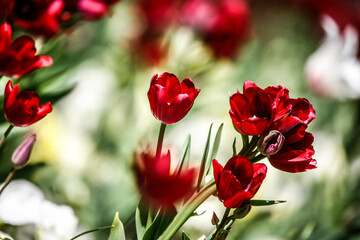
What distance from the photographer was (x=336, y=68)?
0.60 meters

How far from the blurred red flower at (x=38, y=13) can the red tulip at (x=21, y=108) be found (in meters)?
0.07

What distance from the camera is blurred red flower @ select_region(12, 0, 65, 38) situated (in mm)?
285

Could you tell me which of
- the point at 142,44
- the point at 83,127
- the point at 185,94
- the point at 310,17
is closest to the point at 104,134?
the point at 83,127

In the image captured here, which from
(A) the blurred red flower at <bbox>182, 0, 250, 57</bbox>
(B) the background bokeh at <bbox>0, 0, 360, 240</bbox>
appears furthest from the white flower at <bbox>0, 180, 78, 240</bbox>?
(A) the blurred red flower at <bbox>182, 0, 250, 57</bbox>

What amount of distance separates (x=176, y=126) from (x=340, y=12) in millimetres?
480

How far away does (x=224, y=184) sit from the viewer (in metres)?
0.20

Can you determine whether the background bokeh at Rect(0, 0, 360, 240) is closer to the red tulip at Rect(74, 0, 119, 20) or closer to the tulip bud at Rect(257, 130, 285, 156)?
the red tulip at Rect(74, 0, 119, 20)

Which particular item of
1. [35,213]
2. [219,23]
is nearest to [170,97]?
[35,213]

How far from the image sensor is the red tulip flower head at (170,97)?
214 mm

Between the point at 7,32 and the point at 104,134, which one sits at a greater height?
the point at 7,32

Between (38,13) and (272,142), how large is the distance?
168 mm

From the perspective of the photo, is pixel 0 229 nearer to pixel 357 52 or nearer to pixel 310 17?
pixel 357 52

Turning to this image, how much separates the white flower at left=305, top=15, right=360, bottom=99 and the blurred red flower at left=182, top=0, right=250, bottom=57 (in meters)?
0.11

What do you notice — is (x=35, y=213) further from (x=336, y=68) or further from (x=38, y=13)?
(x=336, y=68)
